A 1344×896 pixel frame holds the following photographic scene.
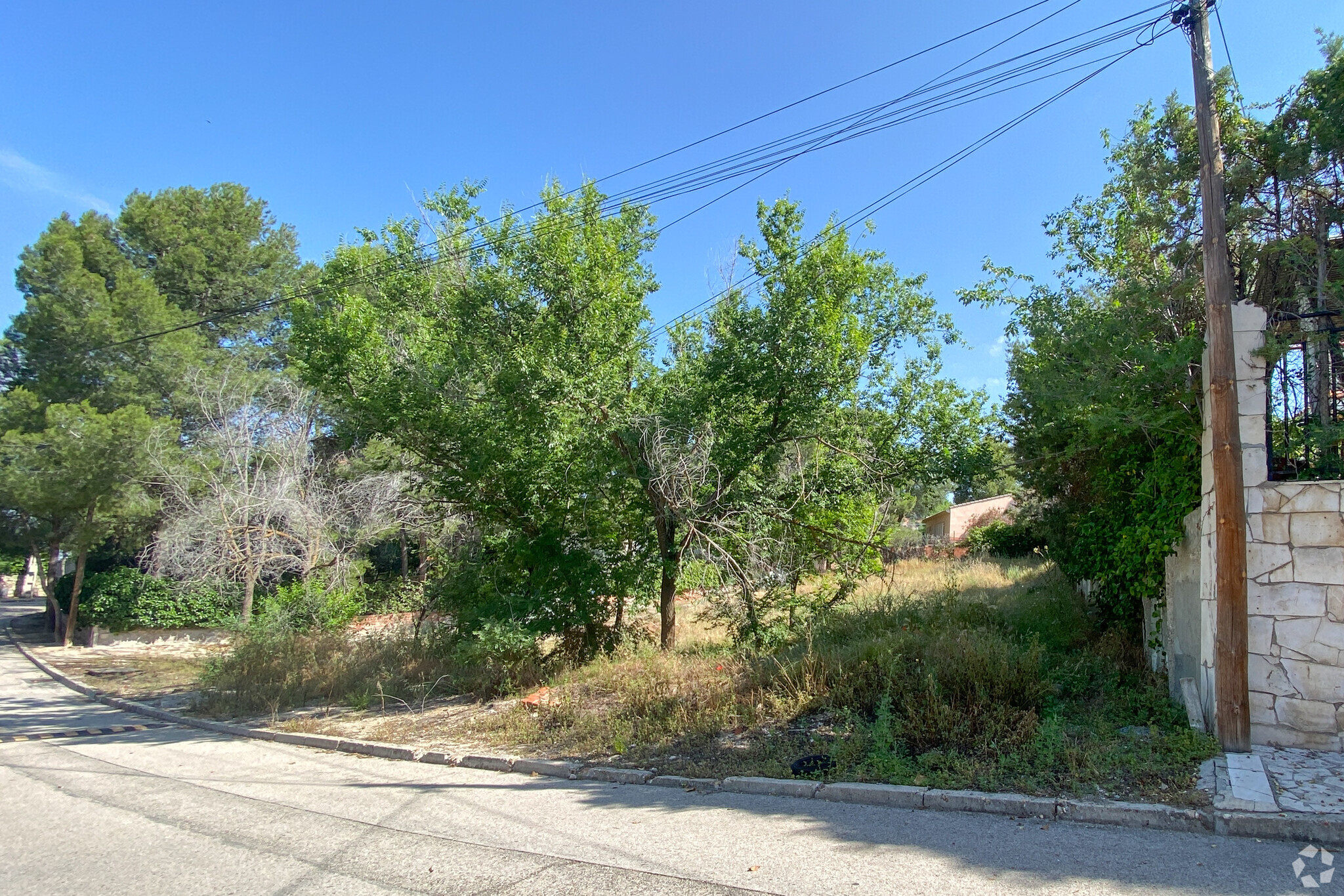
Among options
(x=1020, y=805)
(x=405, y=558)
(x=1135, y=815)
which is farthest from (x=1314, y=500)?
(x=405, y=558)

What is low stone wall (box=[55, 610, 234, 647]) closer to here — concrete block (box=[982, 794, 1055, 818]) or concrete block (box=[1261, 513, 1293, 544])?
concrete block (box=[982, 794, 1055, 818])

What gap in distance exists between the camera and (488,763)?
766 cm

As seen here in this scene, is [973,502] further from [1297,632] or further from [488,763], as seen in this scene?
[488,763]

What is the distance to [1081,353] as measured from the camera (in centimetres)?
730

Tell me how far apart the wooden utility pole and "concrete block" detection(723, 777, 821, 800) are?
337cm

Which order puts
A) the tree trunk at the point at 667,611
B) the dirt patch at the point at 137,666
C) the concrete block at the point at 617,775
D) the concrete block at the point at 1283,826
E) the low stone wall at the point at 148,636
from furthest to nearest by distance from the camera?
1. the low stone wall at the point at 148,636
2. the dirt patch at the point at 137,666
3. the tree trunk at the point at 667,611
4. the concrete block at the point at 617,775
5. the concrete block at the point at 1283,826

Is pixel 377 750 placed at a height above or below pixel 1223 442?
below

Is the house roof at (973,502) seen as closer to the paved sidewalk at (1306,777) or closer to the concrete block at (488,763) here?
the paved sidewalk at (1306,777)

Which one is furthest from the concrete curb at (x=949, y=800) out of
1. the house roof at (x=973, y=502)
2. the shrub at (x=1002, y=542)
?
the house roof at (x=973, y=502)

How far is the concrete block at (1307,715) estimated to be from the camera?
570 cm

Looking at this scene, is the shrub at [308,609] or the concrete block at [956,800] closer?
the concrete block at [956,800]

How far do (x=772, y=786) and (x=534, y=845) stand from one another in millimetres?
2055

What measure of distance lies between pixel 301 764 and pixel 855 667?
6.38 metres

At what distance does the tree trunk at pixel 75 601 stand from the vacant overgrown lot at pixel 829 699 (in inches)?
575
